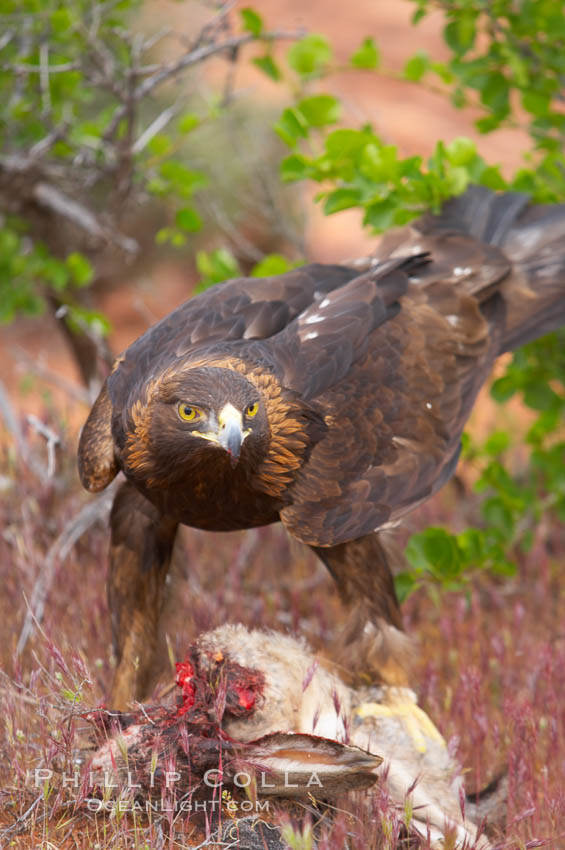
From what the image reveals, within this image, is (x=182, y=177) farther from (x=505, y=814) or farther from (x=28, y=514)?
(x=505, y=814)

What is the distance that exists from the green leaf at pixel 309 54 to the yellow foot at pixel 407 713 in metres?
3.04

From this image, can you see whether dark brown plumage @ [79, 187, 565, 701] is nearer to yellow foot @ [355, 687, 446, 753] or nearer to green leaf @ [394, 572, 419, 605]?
yellow foot @ [355, 687, 446, 753]

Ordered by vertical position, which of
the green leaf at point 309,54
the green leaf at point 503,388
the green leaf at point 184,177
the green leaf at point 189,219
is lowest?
the green leaf at point 503,388

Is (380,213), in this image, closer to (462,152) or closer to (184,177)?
(462,152)

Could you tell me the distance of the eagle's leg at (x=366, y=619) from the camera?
3607mm

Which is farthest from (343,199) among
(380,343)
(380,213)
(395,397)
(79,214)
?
(79,214)

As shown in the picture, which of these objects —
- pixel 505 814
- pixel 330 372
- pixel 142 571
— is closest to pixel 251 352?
pixel 330 372

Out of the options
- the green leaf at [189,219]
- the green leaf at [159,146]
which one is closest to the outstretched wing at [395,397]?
the green leaf at [189,219]

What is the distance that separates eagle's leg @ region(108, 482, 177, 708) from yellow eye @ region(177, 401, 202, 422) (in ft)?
2.51

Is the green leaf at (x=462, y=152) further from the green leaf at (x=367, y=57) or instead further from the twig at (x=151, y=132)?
the twig at (x=151, y=132)

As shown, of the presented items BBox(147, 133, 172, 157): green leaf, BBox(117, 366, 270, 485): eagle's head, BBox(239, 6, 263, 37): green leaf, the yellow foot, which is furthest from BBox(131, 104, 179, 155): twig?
the yellow foot

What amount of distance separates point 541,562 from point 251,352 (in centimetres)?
266

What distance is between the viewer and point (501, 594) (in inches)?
204

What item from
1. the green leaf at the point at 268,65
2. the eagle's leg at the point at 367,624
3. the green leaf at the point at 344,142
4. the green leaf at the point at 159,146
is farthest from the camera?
the green leaf at the point at 159,146
